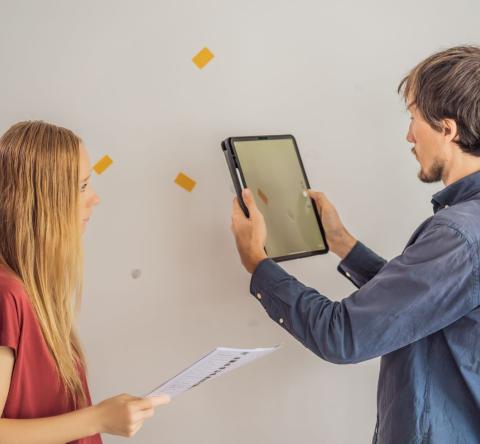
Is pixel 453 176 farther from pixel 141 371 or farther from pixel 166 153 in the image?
pixel 141 371

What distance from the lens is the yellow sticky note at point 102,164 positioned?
48.7 inches

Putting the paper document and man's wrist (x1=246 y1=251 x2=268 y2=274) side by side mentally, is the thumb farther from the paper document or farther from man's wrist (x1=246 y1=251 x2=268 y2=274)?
the paper document

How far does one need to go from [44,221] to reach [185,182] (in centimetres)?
46

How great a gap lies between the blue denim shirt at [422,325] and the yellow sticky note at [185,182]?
0.34 m

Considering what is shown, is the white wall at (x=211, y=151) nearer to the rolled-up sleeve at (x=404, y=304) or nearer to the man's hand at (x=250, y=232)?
the man's hand at (x=250, y=232)

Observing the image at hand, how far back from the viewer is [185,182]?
1325 millimetres

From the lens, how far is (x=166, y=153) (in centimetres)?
130

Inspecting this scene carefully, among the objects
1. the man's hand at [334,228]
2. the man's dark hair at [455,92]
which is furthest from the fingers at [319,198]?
the man's dark hair at [455,92]

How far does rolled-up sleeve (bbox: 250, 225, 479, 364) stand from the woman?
1.06 feet

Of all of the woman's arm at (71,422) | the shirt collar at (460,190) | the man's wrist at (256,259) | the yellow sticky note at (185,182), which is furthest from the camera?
the yellow sticky note at (185,182)

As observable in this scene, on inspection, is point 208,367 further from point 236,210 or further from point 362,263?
point 362,263

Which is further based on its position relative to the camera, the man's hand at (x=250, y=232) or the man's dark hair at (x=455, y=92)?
the man's hand at (x=250, y=232)

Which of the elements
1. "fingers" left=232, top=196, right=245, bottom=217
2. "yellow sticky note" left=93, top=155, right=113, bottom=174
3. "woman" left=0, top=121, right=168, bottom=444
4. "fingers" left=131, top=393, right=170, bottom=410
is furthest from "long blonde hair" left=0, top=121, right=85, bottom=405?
"fingers" left=232, top=196, right=245, bottom=217

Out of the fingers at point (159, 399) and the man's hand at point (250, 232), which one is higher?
the man's hand at point (250, 232)
